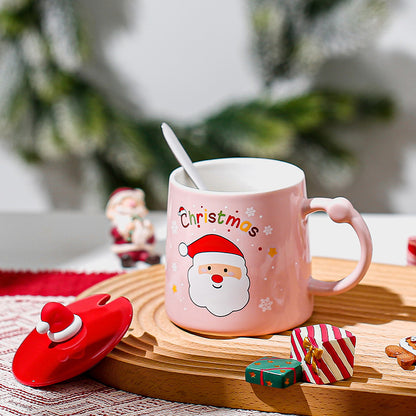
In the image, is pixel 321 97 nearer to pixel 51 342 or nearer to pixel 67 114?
pixel 67 114

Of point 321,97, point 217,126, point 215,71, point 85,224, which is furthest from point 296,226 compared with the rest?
point 215,71

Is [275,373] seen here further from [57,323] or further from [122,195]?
[122,195]

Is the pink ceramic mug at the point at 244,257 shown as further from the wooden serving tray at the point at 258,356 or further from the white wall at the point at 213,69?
the white wall at the point at 213,69

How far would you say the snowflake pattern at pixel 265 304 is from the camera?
54cm

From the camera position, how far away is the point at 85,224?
1.00 metres

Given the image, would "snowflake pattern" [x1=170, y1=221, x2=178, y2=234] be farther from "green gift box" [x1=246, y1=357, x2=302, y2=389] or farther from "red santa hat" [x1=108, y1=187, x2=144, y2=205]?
"red santa hat" [x1=108, y1=187, x2=144, y2=205]

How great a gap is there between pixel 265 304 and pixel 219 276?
0.05 meters

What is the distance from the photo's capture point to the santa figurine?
828 mm

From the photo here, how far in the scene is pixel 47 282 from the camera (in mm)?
751

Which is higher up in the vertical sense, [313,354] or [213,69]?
[213,69]

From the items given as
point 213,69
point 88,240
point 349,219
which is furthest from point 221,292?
point 213,69

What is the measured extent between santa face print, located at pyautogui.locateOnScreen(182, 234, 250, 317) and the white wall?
5.37ft

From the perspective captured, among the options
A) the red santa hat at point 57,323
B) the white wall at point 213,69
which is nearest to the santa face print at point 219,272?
the red santa hat at point 57,323

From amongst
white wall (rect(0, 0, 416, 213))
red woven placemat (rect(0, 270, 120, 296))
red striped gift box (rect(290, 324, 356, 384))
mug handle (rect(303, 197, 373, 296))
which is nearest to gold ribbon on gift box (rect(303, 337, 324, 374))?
red striped gift box (rect(290, 324, 356, 384))
